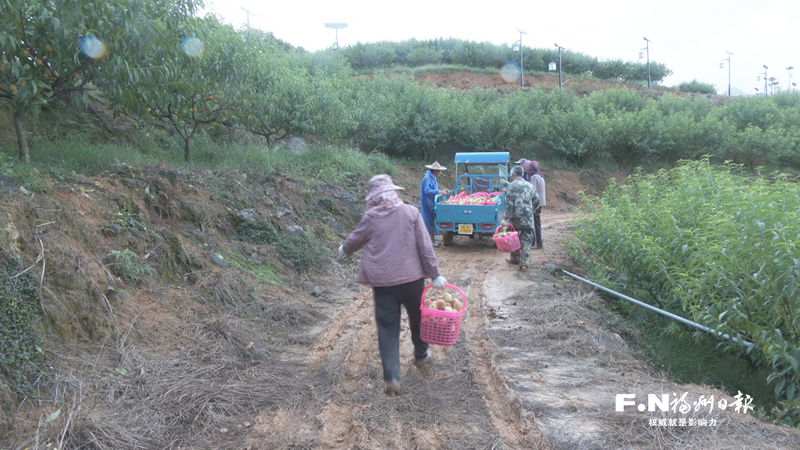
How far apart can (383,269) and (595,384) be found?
7.16 feet

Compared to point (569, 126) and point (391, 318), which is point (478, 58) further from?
point (391, 318)

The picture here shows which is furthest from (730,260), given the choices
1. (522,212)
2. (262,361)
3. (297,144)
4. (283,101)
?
(297,144)

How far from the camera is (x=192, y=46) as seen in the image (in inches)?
316

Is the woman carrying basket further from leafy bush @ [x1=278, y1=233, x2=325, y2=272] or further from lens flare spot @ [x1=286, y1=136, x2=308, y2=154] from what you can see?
lens flare spot @ [x1=286, y1=136, x2=308, y2=154]

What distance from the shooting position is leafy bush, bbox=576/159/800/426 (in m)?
4.22

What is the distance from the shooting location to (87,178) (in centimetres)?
609

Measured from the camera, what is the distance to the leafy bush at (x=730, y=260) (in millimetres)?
4219

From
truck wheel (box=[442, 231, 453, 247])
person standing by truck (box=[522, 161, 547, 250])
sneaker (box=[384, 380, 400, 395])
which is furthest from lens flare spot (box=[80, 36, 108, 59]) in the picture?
person standing by truck (box=[522, 161, 547, 250])

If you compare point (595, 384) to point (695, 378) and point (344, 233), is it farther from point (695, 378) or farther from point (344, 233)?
point (344, 233)

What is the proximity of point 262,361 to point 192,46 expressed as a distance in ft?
19.6

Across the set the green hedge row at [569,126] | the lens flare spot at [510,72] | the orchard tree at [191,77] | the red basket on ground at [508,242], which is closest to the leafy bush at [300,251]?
the orchard tree at [191,77]

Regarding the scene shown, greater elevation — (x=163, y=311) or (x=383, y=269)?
(x=383, y=269)

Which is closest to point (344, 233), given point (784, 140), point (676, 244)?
point (676, 244)

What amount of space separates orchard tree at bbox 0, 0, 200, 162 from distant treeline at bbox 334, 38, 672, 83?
38.5 metres
